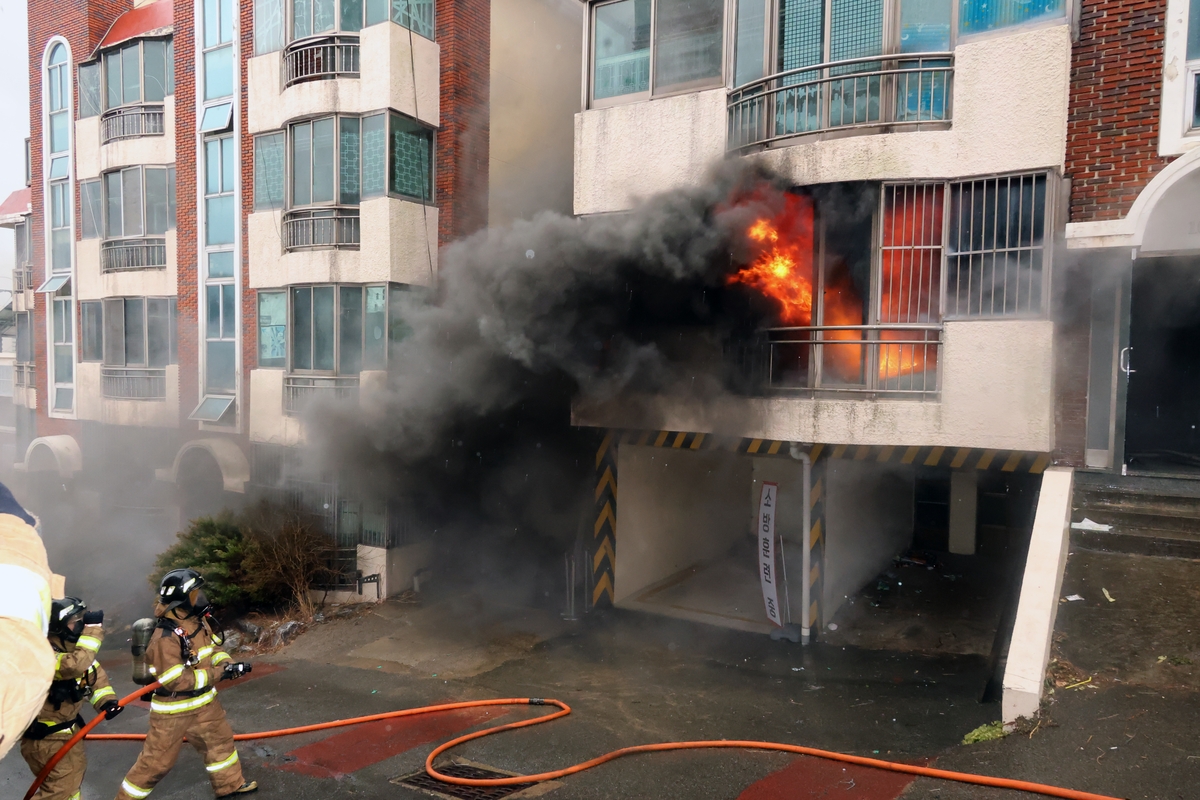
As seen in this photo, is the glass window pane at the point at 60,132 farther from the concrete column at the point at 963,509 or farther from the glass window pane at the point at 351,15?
the concrete column at the point at 963,509

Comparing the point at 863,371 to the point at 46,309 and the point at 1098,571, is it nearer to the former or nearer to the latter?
the point at 1098,571

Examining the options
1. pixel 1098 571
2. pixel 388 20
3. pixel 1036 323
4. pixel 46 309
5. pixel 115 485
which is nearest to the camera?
pixel 1098 571

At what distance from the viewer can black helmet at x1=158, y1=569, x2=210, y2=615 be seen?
5.41 meters

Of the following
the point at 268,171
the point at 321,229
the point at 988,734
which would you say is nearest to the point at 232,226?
the point at 268,171

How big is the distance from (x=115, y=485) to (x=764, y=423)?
1364cm

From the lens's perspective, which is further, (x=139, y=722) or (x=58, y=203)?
(x=58, y=203)

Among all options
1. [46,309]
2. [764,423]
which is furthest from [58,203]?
[764,423]

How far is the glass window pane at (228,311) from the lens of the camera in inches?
536

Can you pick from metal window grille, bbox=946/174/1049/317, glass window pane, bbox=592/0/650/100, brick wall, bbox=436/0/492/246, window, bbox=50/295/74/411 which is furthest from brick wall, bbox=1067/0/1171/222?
window, bbox=50/295/74/411

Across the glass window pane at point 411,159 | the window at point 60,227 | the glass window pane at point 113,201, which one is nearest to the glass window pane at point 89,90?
the glass window pane at point 113,201

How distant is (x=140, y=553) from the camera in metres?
14.4

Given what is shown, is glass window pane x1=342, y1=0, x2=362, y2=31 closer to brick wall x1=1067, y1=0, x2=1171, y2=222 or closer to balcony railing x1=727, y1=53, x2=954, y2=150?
balcony railing x1=727, y1=53, x2=954, y2=150

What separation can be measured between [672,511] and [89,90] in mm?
14175

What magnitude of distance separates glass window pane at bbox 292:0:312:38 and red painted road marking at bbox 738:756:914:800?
450 inches
